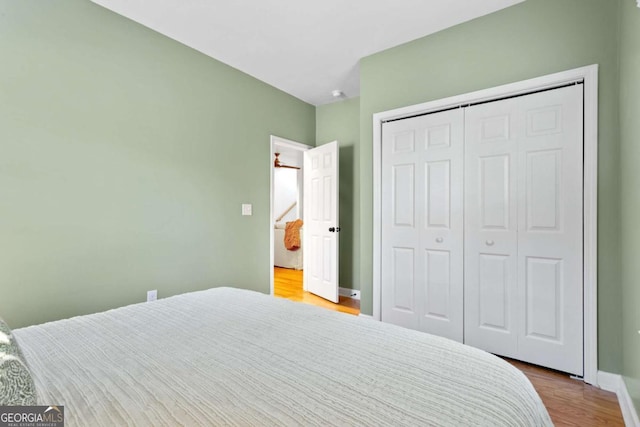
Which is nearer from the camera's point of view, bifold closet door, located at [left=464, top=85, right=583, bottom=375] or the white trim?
the white trim

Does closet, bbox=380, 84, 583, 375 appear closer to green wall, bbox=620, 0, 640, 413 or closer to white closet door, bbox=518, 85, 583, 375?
white closet door, bbox=518, 85, 583, 375

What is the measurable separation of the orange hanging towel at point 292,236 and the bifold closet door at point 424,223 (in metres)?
3.07

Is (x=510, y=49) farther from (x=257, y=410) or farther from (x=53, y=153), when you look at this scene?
(x=53, y=153)

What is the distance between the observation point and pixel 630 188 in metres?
1.55

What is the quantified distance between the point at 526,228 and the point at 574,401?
3.50 ft

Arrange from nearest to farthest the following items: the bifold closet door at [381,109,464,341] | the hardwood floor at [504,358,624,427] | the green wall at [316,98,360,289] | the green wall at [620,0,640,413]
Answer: the green wall at [620,0,640,413]
the hardwood floor at [504,358,624,427]
the bifold closet door at [381,109,464,341]
the green wall at [316,98,360,289]

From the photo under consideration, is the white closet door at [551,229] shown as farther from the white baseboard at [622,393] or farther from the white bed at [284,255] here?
the white bed at [284,255]

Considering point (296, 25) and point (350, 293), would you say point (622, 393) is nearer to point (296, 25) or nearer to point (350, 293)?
point (350, 293)

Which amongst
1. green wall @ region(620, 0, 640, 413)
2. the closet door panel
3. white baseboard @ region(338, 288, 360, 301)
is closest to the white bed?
white baseboard @ region(338, 288, 360, 301)

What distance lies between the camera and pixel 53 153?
6.36 feet

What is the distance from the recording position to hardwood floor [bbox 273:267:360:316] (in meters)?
3.51

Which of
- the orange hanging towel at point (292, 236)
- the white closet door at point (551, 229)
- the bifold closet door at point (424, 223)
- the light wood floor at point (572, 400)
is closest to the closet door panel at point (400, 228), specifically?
the bifold closet door at point (424, 223)

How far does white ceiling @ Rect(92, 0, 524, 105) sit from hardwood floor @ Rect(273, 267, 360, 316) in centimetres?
269

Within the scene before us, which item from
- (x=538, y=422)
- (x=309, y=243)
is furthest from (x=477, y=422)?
(x=309, y=243)
